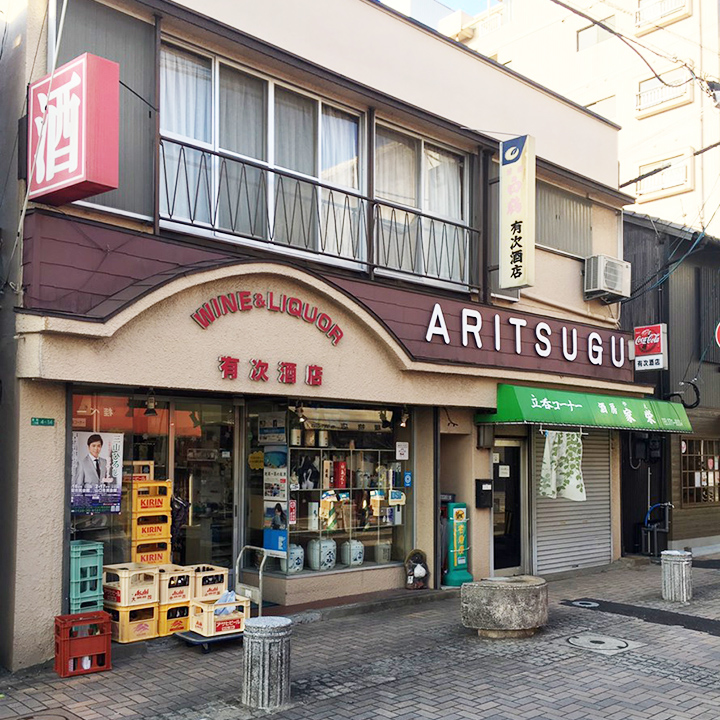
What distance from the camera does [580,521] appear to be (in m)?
15.5

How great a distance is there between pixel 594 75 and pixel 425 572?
2440 centimetres

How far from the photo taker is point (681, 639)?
9750 millimetres

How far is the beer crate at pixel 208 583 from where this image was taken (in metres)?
9.14

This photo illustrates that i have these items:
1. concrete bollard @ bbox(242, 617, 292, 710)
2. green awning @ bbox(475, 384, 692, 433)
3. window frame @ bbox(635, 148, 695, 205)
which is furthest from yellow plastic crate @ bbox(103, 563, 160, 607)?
window frame @ bbox(635, 148, 695, 205)

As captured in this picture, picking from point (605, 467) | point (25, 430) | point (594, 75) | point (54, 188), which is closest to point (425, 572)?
point (605, 467)

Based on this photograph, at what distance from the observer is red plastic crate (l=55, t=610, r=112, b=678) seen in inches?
301

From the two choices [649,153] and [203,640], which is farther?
[649,153]

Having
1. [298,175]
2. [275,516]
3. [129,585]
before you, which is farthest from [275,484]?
[298,175]

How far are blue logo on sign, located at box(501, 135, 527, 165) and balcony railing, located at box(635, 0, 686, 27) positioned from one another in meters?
19.1

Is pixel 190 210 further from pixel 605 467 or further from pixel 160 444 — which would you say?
pixel 605 467

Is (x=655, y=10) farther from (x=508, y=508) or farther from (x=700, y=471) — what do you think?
(x=508, y=508)

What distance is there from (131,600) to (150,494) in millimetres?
1436

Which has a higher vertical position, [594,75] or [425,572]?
[594,75]

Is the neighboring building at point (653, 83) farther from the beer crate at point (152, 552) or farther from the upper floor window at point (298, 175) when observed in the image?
the beer crate at point (152, 552)
